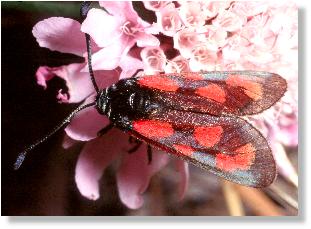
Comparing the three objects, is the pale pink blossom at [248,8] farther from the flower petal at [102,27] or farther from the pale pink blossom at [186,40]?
the flower petal at [102,27]

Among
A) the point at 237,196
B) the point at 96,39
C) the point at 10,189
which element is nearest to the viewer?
the point at 96,39

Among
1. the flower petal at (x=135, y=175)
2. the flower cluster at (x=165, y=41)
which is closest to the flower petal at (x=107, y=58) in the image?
the flower cluster at (x=165, y=41)

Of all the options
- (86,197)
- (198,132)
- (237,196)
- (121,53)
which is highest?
(121,53)

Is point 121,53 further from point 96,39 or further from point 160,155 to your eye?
point 160,155

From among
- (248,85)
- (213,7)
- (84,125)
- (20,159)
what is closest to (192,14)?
(213,7)

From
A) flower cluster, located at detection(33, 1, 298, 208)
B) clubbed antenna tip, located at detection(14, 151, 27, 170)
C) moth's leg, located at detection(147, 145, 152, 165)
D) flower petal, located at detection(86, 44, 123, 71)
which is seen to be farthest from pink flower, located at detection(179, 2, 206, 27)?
clubbed antenna tip, located at detection(14, 151, 27, 170)

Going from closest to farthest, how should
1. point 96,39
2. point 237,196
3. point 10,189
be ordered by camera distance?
point 96,39 → point 10,189 → point 237,196

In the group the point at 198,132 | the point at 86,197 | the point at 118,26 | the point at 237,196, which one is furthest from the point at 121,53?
the point at 237,196
